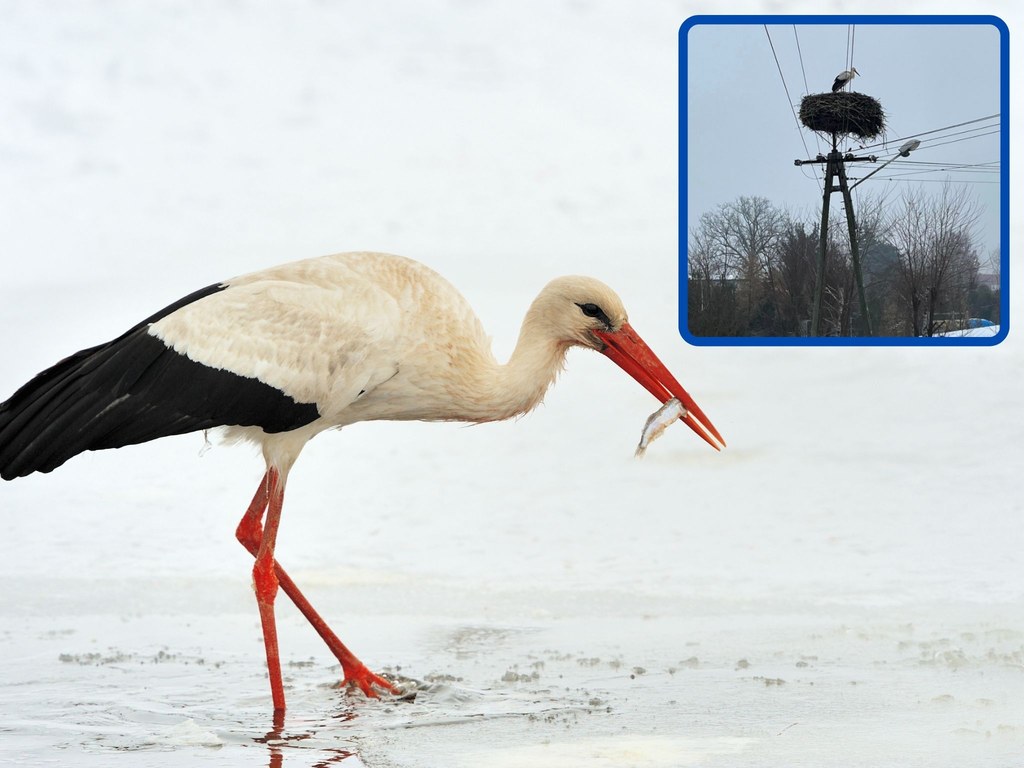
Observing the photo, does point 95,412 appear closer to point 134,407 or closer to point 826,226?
point 134,407

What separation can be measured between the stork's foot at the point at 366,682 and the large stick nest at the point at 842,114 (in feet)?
13.6

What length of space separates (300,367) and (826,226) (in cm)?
313

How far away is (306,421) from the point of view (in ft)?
28.8

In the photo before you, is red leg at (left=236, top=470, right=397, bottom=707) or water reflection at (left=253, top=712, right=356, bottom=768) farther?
red leg at (left=236, top=470, right=397, bottom=707)

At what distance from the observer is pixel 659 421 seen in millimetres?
9031

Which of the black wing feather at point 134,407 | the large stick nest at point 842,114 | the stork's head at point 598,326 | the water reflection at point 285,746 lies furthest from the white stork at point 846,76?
the water reflection at point 285,746

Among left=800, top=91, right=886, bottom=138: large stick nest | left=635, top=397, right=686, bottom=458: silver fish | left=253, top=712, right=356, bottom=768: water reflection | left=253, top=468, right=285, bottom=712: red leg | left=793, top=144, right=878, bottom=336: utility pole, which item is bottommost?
left=253, top=712, right=356, bottom=768: water reflection

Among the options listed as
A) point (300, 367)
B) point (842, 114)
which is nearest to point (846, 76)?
point (842, 114)

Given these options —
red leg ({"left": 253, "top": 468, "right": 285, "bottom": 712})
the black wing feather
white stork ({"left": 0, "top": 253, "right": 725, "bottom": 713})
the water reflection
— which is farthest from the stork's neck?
the water reflection

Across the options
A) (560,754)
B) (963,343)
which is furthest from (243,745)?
(963,343)

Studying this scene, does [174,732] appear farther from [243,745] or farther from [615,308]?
[615,308]

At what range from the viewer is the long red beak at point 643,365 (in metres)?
8.92

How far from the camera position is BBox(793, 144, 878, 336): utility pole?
9125 mm

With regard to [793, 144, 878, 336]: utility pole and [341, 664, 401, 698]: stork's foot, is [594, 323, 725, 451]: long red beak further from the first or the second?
[341, 664, 401, 698]: stork's foot
